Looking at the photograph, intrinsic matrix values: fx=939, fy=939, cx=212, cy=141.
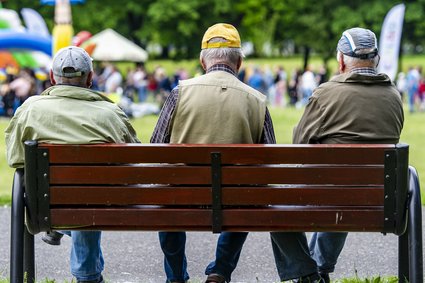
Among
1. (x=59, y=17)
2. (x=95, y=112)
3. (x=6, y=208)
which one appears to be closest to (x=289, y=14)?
(x=59, y=17)

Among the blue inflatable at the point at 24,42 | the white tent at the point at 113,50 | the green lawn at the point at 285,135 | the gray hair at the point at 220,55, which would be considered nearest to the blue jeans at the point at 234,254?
the gray hair at the point at 220,55

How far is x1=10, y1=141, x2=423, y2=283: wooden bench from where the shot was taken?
4.43 metres

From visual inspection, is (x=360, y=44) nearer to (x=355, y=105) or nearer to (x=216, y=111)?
(x=355, y=105)

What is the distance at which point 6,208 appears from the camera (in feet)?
29.3

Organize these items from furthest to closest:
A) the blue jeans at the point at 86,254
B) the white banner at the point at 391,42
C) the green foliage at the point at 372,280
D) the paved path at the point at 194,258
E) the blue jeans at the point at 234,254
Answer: the white banner at the point at 391,42 < the paved path at the point at 194,258 < the green foliage at the point at 372,280 < the blue jeans at the point at 86,254 < the blue jeans at the point at 234,254

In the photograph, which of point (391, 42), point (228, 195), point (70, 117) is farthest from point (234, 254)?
point (391, 42)

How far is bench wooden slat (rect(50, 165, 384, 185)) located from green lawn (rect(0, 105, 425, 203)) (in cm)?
518

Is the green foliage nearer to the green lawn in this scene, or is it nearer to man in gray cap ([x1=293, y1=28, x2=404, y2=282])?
man in gray cap ([x1=293, y1=28, x2=404, y2=282])

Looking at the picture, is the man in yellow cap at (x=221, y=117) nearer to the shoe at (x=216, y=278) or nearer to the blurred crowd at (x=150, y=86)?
the shoe at (x=216, y=278)

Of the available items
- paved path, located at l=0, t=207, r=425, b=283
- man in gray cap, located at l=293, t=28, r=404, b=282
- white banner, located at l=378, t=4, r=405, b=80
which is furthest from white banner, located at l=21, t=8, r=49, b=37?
man in gray cap, located at l=293, t=28, r=404, b=282

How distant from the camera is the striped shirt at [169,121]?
490 cm

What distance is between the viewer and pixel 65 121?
15.6ft

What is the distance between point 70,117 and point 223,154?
868 millimetres

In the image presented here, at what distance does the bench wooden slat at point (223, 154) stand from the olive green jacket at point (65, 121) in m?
0.25
